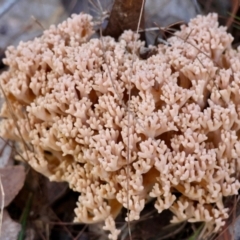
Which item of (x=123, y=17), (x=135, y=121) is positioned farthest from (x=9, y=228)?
(x=123, y=17)

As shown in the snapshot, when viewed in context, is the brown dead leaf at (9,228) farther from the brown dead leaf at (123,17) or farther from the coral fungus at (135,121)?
the brown dead leaf at (123,17)

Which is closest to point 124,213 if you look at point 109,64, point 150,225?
point 150,225

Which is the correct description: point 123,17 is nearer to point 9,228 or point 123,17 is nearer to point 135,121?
point 135,121

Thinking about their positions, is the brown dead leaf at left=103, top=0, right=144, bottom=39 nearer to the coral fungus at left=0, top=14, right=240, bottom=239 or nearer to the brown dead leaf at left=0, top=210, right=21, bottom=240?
the coral fungus at left=0, top=14, right=240, bottom=239

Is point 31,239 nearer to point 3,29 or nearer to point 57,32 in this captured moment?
point 57,32

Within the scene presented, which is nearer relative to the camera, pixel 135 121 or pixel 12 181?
pixel 135 121
